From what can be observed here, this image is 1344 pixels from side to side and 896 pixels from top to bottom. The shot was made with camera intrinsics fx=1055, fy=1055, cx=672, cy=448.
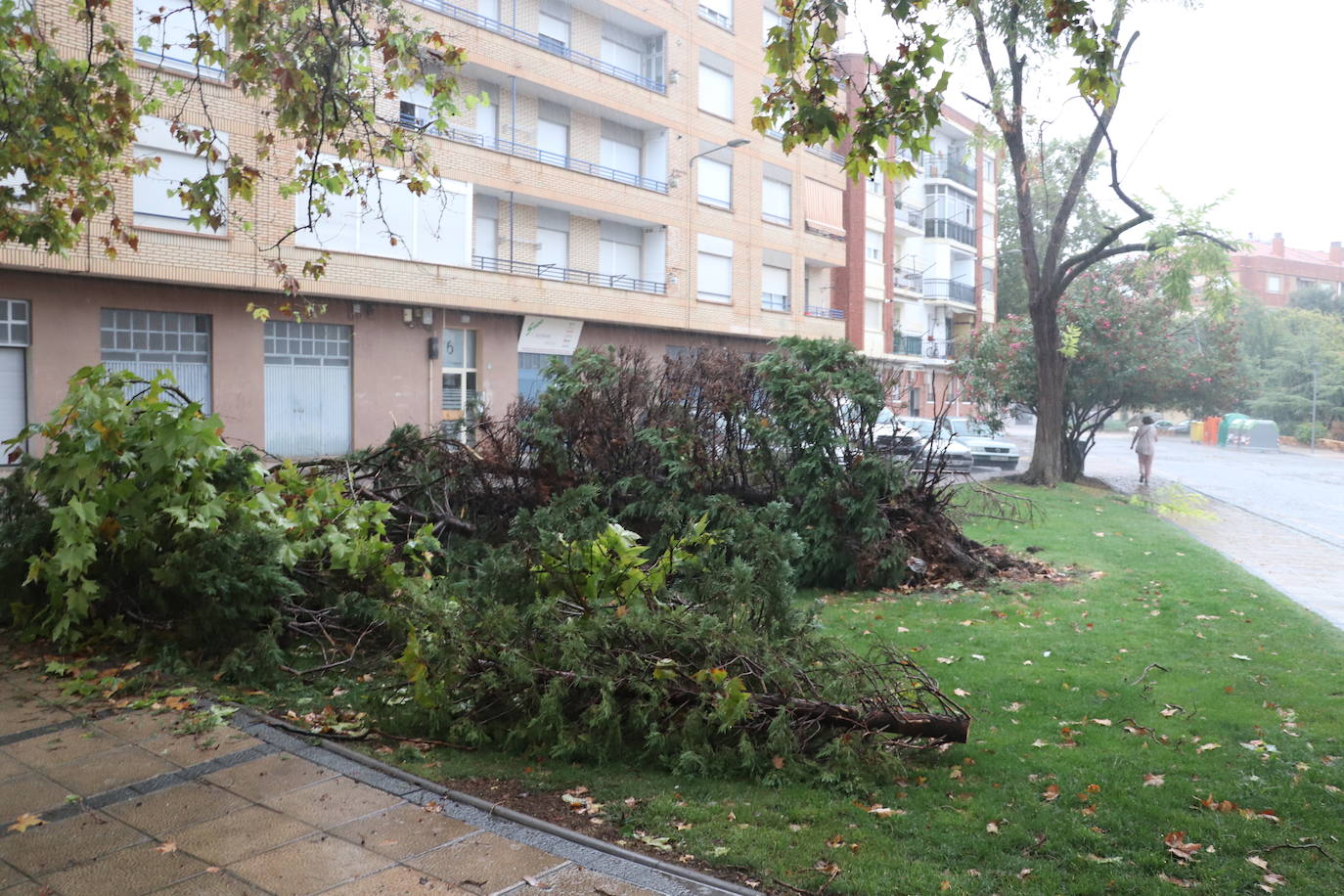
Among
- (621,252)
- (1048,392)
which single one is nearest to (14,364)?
(621,252)

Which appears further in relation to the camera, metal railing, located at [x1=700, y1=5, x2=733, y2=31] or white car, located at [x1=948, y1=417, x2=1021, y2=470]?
metal railing, located at [x1=700, y1=5, x2=733, y2=31]

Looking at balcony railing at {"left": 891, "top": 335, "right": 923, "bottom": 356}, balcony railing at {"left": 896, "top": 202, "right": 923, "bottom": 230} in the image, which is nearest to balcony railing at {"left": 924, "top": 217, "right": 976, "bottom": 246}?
balcony railing at {"left": 896, "top": 202, "right": 923, "bottom": 230}

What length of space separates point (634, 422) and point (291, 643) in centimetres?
445

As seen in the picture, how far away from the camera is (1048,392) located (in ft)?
77.9

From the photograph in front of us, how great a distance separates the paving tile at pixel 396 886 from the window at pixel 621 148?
29.3 meters

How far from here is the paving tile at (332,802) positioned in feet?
14.7

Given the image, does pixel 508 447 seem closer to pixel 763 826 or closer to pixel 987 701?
pixel 987 701

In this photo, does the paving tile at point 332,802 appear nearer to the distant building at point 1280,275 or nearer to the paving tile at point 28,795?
the paving tile at point 28,795

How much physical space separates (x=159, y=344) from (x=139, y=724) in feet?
59.6

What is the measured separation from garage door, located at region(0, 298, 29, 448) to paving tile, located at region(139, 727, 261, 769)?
17.1m

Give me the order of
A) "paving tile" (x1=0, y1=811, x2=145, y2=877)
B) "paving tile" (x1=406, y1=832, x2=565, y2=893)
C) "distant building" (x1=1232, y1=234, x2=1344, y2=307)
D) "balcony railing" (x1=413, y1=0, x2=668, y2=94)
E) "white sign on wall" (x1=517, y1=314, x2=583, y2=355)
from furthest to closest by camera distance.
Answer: "distant building" (x1=1232, y1=234, x2=1344, y2=307)
"white sign on wall" (x1=517, y1=314, x2=583, y2=355)
"balcony railing" (x1=413, y1=0, x2=668, y2=94)
"paving tile" (x1=0, y1=811, x2=145, y2=877)
"paving tile" (x1=406, y1=832, x2=565, y2=893)

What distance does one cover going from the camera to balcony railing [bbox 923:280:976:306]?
5409 centimetres

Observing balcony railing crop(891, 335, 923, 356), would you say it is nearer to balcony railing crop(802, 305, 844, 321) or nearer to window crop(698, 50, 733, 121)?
balcony railing crop(802, 305, 844, 321)

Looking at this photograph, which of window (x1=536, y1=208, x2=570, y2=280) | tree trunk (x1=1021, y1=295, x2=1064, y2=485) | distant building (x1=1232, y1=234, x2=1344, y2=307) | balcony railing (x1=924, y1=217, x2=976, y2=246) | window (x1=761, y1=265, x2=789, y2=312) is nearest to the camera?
tree trunk (x1=1021, y1=295, x2=1064, y2=485)
